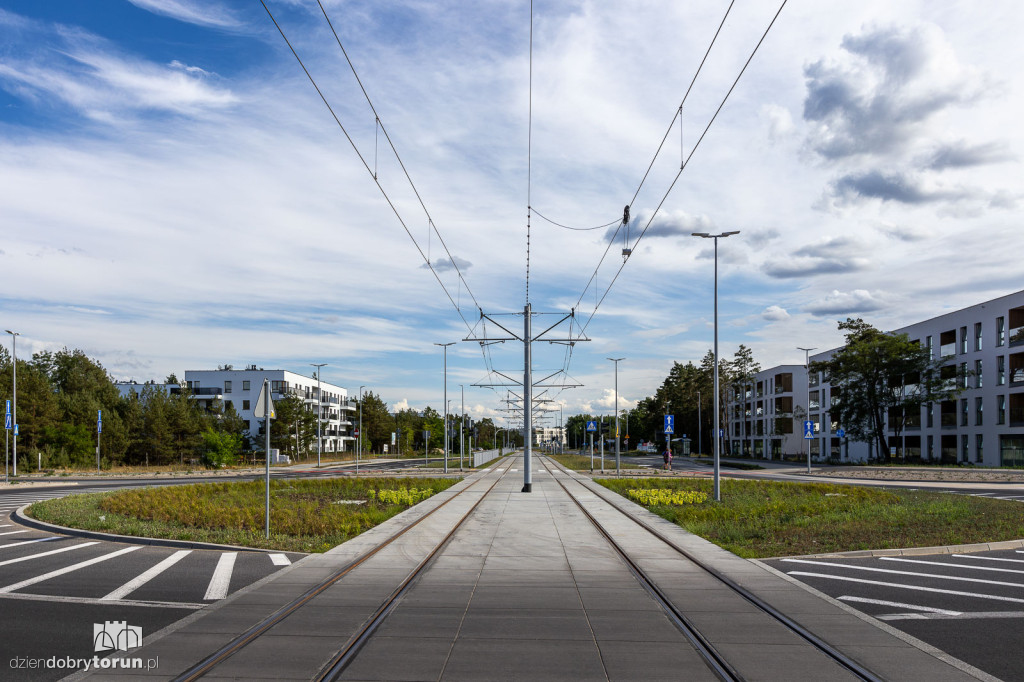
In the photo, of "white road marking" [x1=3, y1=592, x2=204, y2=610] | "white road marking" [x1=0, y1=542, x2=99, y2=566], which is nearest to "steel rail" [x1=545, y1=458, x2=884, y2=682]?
"white road marking" [x1=3, y1=592, x2=204, y2=610]

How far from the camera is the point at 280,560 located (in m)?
12.7

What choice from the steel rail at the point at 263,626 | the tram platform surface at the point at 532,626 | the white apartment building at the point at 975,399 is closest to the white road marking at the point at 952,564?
the tram platform surface at the point at 532,626

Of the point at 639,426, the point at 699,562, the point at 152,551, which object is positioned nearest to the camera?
the point at 699,562

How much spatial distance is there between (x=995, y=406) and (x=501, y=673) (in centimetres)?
6147

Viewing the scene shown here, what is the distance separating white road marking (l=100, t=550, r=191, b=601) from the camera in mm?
9844

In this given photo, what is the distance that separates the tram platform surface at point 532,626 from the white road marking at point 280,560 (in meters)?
0.29

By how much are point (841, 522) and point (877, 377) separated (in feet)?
160

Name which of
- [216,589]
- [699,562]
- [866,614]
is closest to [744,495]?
[699,562]

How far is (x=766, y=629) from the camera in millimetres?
8227

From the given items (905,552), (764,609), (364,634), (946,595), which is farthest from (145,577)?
(905,552)

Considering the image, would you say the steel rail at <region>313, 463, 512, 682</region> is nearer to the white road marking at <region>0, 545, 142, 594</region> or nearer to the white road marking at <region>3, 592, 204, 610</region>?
the white road marking at <region>3, 592, 204, 610</region>

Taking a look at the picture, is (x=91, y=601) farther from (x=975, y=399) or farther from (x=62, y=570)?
(x=975, y=399)

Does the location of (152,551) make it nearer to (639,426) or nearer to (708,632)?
(708,632)

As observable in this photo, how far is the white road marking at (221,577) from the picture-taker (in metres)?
9.98
